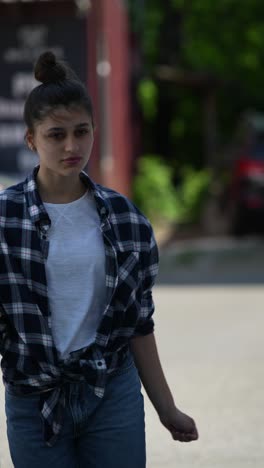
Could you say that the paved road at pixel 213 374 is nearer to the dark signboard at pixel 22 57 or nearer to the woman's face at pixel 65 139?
the woman's face at pixel 65 139

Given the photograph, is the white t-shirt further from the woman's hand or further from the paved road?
the paved road

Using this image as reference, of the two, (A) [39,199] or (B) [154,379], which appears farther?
(B) [154,379]

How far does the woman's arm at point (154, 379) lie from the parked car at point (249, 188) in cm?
1179

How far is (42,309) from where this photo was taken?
8.48ft

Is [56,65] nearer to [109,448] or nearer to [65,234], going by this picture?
[65,234]

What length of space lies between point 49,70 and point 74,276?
1.73 feet

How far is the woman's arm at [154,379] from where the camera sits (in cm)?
276

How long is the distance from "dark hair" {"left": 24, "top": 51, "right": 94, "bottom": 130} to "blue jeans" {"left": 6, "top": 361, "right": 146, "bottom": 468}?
0.68 meters

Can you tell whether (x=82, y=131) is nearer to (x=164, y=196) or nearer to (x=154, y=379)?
(x=154, y=379)

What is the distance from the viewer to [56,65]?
8.82ft

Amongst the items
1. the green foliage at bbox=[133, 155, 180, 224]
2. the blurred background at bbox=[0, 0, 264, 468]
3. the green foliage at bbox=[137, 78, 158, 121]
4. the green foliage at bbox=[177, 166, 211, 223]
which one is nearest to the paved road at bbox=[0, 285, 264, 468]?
the blurred background at bbox=[0, 0, 264, 468]


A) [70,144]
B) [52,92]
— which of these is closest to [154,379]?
[70,144]

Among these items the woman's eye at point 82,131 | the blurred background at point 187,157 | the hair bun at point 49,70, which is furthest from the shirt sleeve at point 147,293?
the blurred background at point 187,157

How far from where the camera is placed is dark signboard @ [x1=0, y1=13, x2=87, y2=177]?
13.8m
